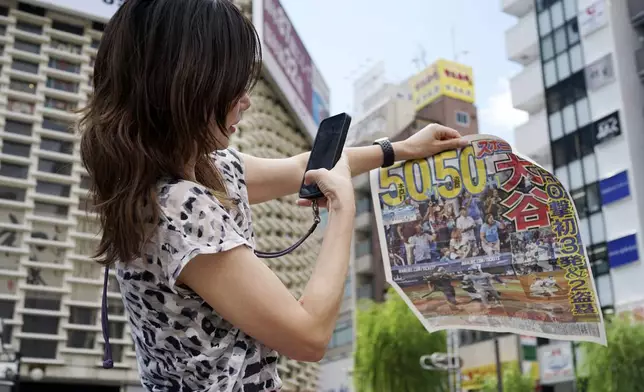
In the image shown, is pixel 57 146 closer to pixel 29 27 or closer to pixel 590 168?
pixel 29 27

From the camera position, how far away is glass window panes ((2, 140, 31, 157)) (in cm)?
2836

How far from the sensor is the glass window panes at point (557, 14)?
30.3 m

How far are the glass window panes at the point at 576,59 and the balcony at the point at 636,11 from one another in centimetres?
213

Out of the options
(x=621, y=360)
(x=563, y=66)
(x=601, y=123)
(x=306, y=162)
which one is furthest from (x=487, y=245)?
(x=563, y=66)

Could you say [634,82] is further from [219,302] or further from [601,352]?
[219,302]

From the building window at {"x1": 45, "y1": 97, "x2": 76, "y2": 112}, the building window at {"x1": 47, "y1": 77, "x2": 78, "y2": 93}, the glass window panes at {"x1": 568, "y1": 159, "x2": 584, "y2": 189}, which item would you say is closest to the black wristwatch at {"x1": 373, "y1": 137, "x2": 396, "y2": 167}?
the glass window panes at {"x1": 568, "y1": 159, "x2": 584, "y2": 189}

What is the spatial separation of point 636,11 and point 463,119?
15389 millimetres

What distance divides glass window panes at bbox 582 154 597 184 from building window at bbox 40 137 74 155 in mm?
19487

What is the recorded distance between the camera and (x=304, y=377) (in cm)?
3675

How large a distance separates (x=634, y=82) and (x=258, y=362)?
28343 mm

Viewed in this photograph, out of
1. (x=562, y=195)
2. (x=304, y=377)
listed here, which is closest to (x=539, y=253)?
(x=562, y=195)

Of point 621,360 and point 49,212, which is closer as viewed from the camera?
point 621,360

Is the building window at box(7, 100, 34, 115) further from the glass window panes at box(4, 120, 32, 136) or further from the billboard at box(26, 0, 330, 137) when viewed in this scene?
the billboard at box(26, 0, 330, 137)

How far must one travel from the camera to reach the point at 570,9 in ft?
97.9
